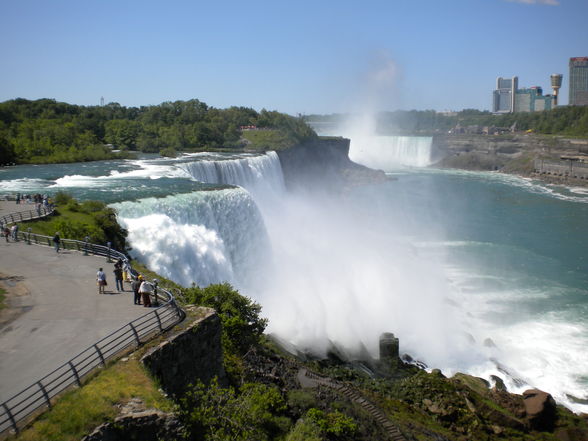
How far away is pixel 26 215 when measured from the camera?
775 inches

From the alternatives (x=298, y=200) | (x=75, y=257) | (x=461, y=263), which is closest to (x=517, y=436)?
(x=75, y=257)

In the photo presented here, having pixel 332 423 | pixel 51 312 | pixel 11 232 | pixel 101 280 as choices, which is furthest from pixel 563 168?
pixel 51 312

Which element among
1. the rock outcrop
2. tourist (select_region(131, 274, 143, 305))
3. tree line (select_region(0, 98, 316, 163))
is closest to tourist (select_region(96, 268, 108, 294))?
tourist (select_region(131, 274, 143, 305))

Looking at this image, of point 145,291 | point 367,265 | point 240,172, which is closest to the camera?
point 145,291

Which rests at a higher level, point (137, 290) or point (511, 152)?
point (137, 290)

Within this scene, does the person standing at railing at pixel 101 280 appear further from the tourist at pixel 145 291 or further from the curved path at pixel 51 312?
the tourist at pixel 145 291

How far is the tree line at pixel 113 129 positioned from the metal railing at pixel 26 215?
73.8ft

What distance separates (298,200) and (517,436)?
3442cm

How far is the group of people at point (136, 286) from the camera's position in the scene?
36.8 ft

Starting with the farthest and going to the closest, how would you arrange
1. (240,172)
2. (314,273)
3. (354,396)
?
1. (240,172)
2. (314,273)
3. (354,396)

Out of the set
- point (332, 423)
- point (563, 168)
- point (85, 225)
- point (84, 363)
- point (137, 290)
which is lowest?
point (332, 423)

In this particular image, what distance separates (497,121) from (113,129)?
106401 millimetres

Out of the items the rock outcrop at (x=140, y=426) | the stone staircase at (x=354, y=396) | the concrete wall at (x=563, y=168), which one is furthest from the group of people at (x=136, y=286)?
the concrete wall at (x=563, y=168)

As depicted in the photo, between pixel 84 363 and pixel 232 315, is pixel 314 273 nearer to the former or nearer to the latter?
pixel 232 315
